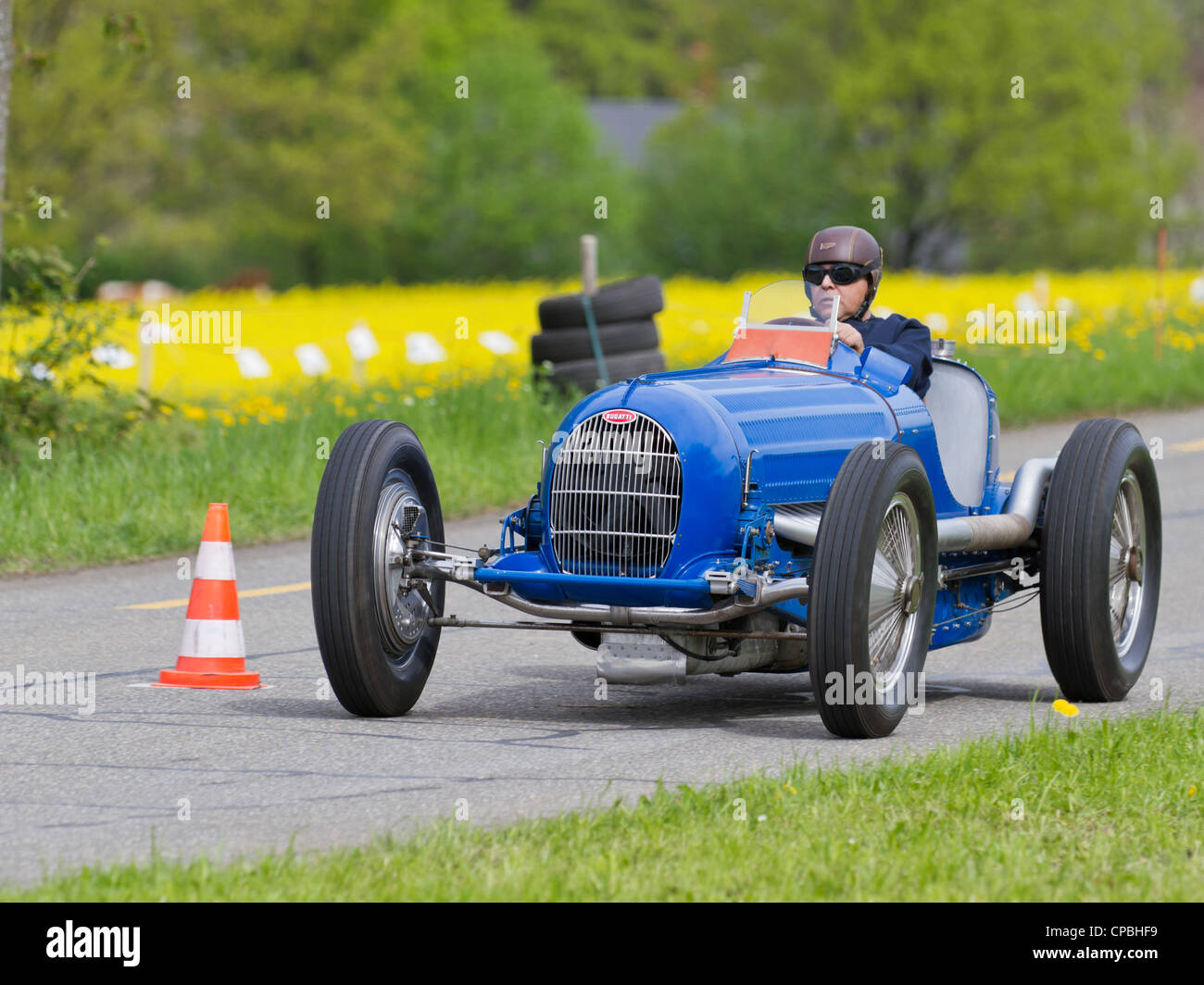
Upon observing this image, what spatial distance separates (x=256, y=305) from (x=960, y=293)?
12278 millimetres

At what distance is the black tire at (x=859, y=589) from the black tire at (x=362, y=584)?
1.52 m

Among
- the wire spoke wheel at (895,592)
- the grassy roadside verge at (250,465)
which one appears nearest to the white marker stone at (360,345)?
the grassy roadside verge at (250,465)

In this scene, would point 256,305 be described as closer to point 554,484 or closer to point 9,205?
point 9,205

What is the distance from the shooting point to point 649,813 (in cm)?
568

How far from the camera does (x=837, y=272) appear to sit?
8.59m

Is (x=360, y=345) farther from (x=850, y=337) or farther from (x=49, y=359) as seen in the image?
(x=850, y=337)

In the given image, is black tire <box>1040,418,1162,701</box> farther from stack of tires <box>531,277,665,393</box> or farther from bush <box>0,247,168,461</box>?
stack of tires <box>531,277,665,393</box>

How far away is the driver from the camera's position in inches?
334

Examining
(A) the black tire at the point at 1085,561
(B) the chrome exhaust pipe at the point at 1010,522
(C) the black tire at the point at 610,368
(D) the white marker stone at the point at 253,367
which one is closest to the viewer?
(B) the chrome exhaust pipe at the point at 1010,522

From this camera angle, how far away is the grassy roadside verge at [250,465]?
1211cm

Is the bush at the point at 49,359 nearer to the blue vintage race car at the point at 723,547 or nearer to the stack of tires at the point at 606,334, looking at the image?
the stack of tires at the point at 606,334

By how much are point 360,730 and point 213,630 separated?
1.22 metres
